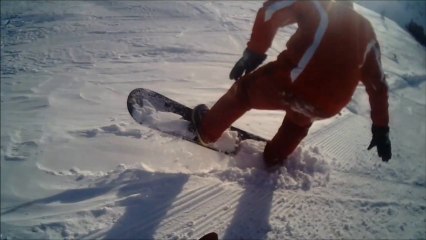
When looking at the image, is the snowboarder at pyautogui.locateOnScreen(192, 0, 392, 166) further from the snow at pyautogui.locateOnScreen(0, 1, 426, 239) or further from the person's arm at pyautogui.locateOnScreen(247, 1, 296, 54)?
the snow at pyautogui.locateOnScreen(0, 1, 426, 239)

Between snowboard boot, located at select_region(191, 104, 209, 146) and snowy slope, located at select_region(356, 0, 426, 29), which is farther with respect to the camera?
snowy slope, located at select_region(356, 0, 426, 29)

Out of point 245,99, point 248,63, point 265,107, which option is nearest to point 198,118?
point 245,99

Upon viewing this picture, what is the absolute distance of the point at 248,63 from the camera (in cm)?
230

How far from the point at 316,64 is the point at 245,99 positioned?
595 millimetres

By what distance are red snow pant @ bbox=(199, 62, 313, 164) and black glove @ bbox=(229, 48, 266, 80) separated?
0.31 feet

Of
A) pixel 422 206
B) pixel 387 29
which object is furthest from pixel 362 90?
pixel 387 29

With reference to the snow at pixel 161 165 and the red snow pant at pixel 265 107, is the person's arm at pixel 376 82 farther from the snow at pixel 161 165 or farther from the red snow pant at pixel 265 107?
the snow at pixel 161 165

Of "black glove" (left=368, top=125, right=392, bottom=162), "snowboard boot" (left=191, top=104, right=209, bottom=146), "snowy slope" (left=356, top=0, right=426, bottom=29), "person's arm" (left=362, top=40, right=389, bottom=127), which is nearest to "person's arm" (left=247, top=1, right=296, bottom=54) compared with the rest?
"person's arm" (left=362, top=40, right=389, bottom=127)

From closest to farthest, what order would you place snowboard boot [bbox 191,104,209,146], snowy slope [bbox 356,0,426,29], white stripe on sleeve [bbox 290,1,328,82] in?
white stripe on sleeve [bbox 290,1,328,82] → snowboard boot [bbox 191,104,209,146] → snowy slope [bbox 356,0,426,29]

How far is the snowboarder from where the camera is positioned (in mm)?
2084

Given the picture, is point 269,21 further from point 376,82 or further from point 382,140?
point 382,140

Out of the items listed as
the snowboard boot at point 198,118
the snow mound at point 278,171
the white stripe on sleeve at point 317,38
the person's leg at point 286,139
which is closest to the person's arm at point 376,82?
the white stripe on sleeve at point 317,38

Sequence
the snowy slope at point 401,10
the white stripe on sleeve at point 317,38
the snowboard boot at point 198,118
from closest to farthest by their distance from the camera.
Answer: the white stripe on sleeve at point 317,38 < the snowboard boot at point 198,118 < the snowy slope at point 401,10

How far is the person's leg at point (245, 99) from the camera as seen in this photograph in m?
2.32
